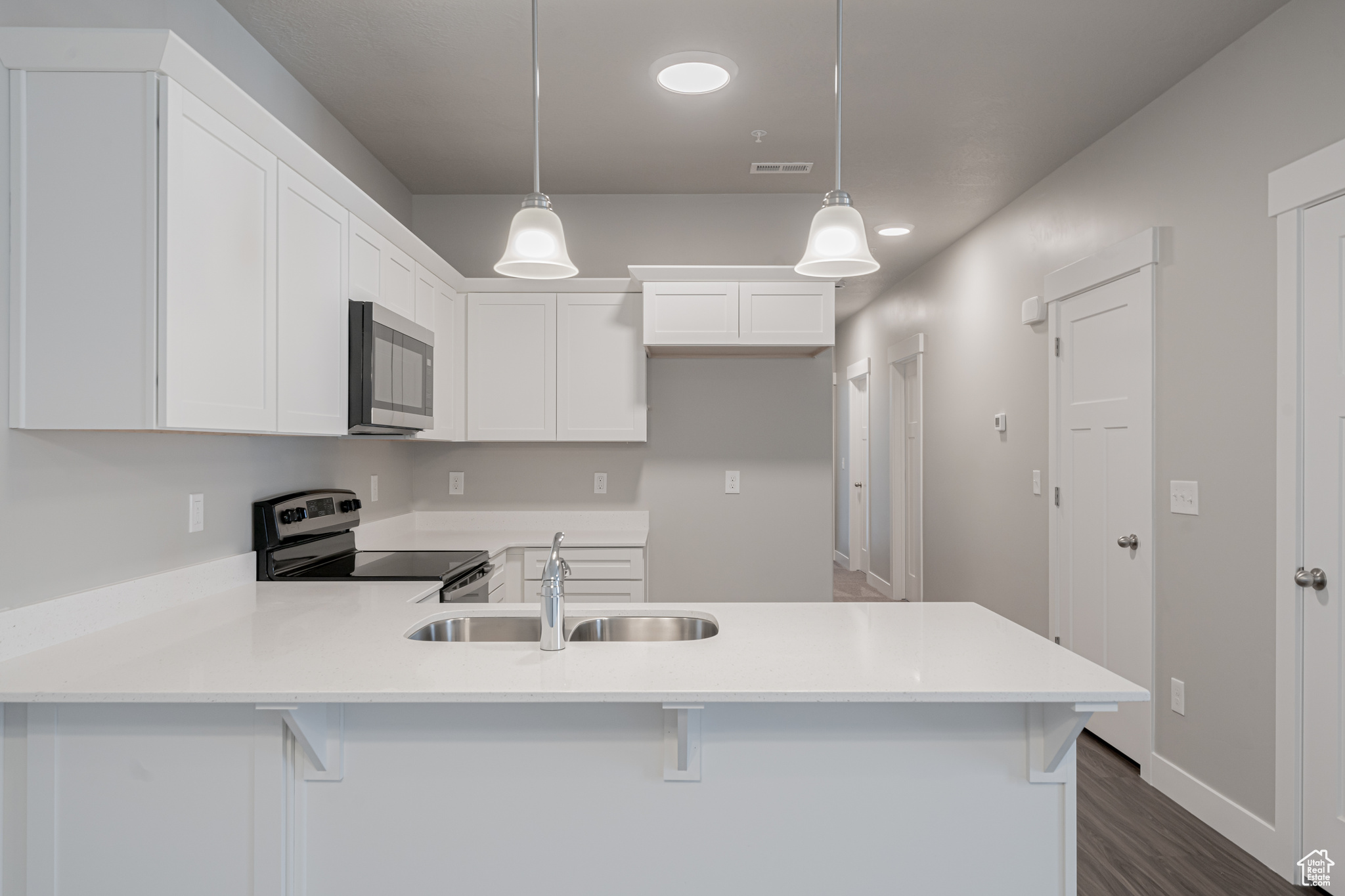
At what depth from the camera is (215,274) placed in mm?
1672

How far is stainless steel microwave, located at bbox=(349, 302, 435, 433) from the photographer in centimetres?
235

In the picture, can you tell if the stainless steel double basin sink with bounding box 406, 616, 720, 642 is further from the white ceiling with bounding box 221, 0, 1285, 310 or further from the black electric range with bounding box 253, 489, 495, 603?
the white ceiling with bounding box 221, 0, 1285, 310

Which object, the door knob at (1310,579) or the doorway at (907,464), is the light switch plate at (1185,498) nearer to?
the door knob at (1310,579)

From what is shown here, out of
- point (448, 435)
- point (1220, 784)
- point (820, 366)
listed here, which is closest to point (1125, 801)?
point (1220, 784)

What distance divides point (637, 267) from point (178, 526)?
2086 mm

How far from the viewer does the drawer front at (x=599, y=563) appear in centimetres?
340

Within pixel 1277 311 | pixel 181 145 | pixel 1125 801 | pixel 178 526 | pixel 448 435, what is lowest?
pixel 1125 801

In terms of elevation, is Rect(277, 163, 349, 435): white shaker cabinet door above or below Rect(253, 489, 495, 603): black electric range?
above

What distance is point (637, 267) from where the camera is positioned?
3.34 metres

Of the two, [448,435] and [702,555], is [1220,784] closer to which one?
[702,555]

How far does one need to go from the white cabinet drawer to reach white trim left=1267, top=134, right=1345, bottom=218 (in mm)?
2692

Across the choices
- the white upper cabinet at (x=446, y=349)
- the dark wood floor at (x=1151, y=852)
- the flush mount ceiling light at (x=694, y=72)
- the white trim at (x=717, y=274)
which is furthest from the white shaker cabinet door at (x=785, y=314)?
the dark wood floor at (x=1151, y=852)

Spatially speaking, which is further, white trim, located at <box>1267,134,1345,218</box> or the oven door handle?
the oven door handle

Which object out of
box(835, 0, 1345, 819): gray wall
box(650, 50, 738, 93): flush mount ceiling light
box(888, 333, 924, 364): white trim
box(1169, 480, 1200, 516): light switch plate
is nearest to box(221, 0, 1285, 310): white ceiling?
box(650, 50, 738, 93): flush mount ceiling light
